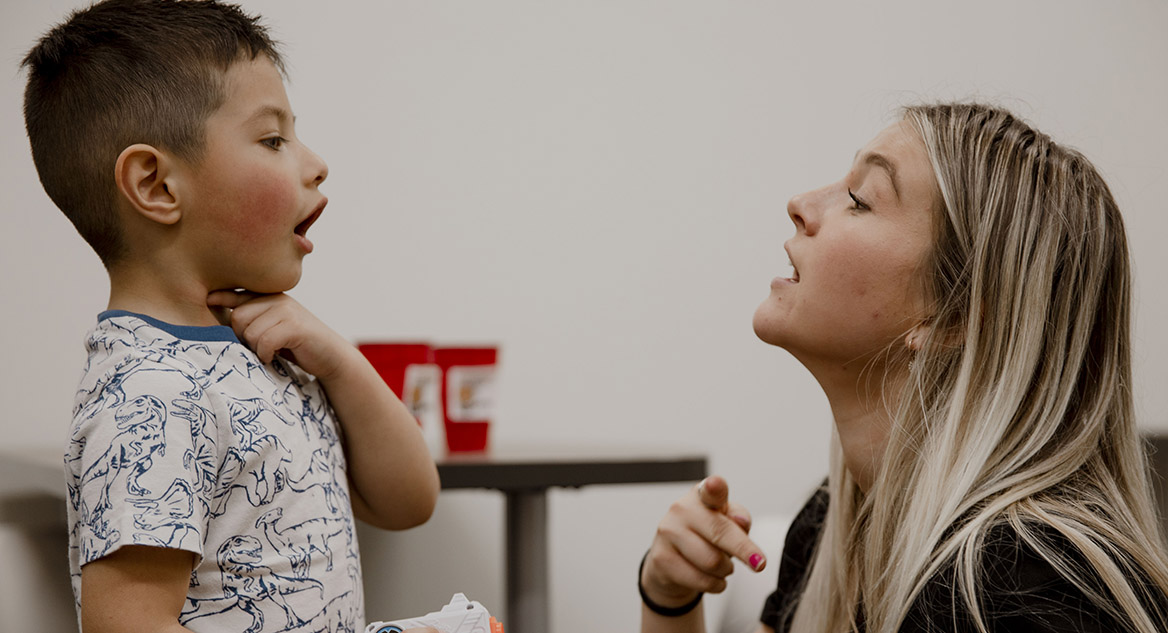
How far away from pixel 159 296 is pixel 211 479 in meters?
0.19

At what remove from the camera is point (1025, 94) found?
2582mm

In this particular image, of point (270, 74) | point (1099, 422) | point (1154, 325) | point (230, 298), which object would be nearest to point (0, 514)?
point (230, 298)

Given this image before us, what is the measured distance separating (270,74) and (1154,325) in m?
2.45

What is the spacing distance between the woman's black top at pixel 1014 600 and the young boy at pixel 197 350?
51cm

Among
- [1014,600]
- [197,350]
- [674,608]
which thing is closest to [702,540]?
[674,608]

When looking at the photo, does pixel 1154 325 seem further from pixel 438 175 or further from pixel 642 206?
pixel 438 175

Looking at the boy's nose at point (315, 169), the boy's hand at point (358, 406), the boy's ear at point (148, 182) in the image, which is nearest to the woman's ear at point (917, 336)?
the boy's hand at point (358, 406)

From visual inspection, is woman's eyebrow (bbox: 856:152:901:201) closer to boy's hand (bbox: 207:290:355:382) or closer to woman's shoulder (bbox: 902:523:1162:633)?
woman's shoulder (bbox: 902:523:1162:633)

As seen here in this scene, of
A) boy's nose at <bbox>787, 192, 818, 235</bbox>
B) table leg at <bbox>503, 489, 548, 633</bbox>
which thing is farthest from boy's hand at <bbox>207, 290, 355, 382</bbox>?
table leg at <bbox>503, 489, 548, 633</bbox>

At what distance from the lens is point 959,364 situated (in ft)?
3.49

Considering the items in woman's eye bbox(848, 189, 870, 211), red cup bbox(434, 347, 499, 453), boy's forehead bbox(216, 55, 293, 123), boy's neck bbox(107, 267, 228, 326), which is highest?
boy's forehead bbox(216, 55, 293, 123)

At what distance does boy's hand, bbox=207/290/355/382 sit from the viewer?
905mm

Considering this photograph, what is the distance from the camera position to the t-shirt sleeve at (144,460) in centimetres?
73

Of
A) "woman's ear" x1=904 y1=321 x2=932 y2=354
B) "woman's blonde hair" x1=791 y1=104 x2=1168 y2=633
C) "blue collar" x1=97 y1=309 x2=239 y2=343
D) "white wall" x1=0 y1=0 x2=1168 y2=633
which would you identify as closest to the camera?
"blue collar" x1=97 y1=309 x2=239 y2=343
